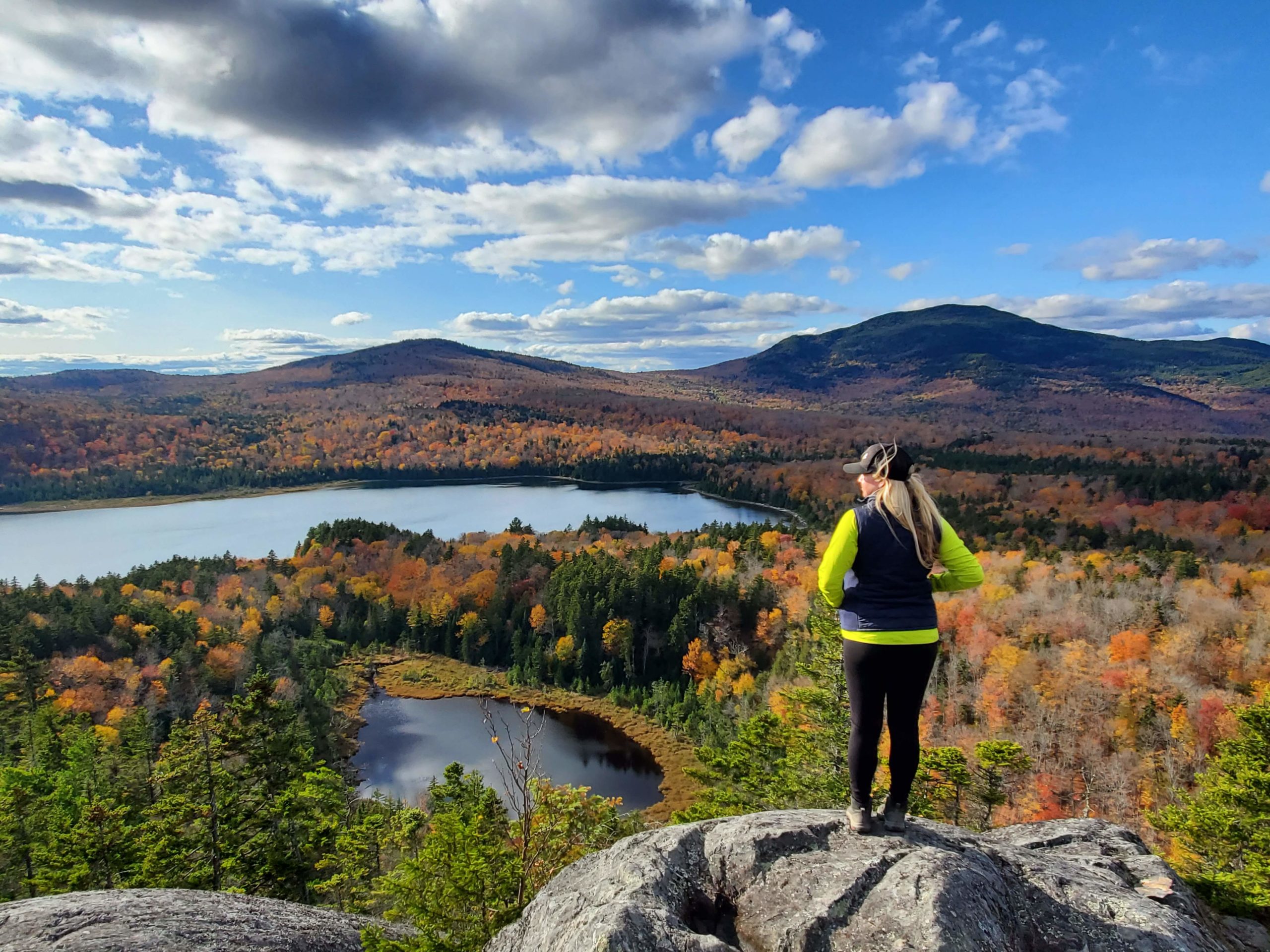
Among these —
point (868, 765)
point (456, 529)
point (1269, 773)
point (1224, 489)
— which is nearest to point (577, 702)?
point (1269, 773)

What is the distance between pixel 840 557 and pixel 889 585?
354mm

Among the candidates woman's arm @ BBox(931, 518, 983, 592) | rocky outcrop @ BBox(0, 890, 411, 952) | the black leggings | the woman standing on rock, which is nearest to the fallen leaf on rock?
the black leggings

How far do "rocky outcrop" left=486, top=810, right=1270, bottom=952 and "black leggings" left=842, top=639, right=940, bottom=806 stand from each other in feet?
1.47

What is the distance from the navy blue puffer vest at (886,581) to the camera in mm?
4219

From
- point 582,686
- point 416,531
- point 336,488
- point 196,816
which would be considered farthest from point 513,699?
point 336,488

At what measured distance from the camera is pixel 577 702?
156 feet

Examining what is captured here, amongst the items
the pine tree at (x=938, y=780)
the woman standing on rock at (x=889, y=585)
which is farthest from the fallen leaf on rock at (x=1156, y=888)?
the pine tree at (x=938, y=780)

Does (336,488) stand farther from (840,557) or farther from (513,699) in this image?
(840,557)

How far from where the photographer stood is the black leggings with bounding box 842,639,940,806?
14.0ft

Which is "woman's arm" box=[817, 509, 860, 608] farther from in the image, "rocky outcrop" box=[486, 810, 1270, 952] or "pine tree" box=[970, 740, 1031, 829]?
"pine tree" box=[970, 740, 1031, 829]

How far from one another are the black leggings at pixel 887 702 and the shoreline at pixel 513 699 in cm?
3081

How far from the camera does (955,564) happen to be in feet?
14.6

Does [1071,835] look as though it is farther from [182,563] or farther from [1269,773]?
[182,563]

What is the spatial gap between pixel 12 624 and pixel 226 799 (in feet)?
134
